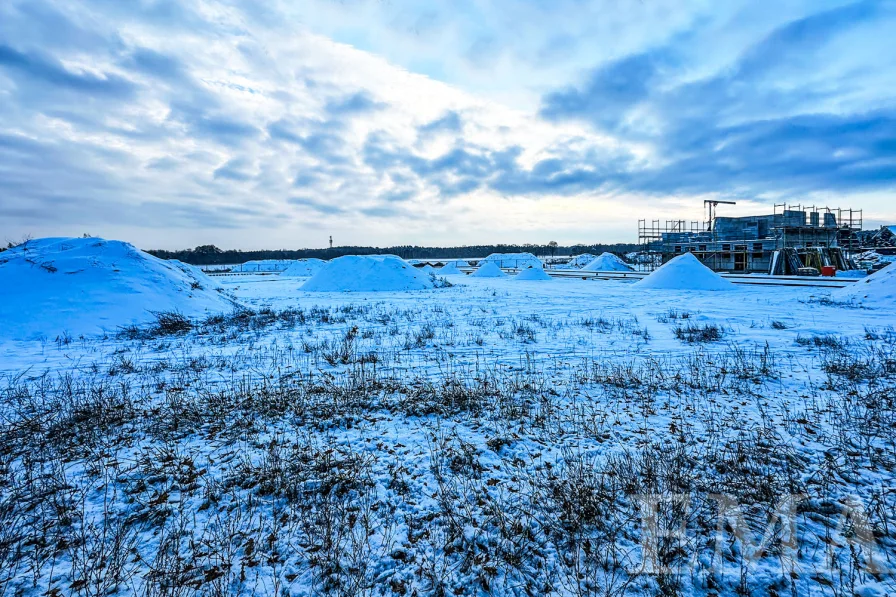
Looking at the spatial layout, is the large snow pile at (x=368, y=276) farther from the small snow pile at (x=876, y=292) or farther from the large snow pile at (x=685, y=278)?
the small snow pile at (x=876, y=292)

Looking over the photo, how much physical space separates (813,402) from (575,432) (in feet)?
12.5

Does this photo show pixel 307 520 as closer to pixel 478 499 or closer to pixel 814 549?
pixel 478 499

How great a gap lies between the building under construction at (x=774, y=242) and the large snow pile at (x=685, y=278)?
45.0ft

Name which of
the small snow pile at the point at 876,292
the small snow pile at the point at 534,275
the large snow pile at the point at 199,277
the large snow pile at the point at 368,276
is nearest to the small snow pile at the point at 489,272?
the small snow pile at the point at 534,275

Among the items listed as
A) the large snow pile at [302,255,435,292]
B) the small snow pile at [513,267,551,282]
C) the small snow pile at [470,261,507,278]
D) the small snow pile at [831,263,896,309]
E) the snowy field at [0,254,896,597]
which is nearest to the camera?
the snowy field at [0,254,896,597]

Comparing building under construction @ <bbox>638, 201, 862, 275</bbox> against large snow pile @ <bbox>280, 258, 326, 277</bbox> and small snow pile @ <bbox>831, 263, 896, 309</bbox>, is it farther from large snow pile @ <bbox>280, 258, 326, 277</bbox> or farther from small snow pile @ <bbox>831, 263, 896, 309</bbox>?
large snow pile @ <bbox>280, 258, 326, 277</bbox>

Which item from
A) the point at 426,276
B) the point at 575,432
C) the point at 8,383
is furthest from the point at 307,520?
the point at 426,276

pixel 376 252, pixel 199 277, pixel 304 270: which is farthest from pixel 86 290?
pixel 376 252

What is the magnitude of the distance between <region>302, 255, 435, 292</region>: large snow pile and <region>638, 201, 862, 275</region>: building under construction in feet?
105

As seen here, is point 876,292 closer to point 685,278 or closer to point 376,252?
point 685,278

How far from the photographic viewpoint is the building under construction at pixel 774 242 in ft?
121

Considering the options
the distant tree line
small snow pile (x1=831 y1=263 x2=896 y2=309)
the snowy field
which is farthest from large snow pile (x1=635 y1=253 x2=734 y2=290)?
the distant tree line

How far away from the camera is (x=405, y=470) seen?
4336 mm

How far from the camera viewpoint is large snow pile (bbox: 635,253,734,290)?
2630 centimetres
